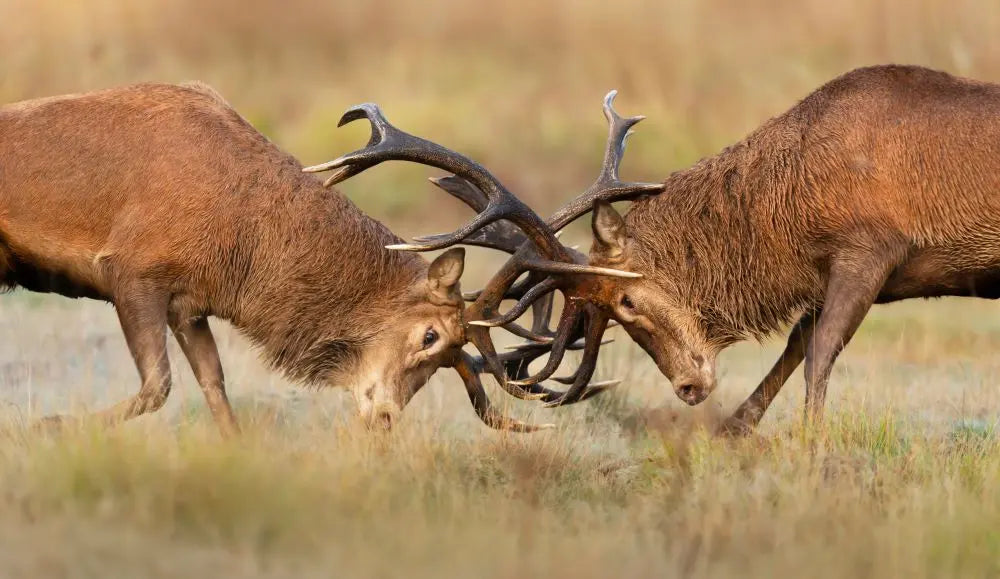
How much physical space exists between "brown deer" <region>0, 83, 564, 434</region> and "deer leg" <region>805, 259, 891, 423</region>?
5.81 feet

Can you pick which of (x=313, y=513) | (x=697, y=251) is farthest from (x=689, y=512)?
(x=697, y=251)

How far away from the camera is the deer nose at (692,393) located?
1009cm

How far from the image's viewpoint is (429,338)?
1006cm

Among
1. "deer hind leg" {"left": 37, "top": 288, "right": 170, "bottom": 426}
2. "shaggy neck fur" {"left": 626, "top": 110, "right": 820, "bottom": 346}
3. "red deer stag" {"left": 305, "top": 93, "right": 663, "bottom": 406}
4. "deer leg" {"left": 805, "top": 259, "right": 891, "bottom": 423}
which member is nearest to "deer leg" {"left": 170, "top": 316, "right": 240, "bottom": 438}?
"deer hind leg" {"left": 37, "top": 288, "right": 170, "bottom": 426}

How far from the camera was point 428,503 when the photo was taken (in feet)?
25.8

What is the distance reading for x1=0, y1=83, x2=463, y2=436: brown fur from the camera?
31.2 feet

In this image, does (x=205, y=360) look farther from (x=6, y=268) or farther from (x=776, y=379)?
(x=776, y=379)

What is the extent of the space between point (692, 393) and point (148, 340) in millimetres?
3365

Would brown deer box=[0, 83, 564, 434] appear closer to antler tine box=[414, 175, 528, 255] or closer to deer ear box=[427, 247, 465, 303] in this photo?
deer ear box=[427, 247, 465, 303]

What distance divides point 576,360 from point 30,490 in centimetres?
650

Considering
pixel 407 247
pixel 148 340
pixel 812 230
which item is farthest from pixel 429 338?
pixel 812 230

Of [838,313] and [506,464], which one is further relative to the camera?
Result: [838,313]

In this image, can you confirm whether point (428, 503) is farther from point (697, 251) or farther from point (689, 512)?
point (697, 251)

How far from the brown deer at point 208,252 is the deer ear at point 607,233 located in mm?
764
